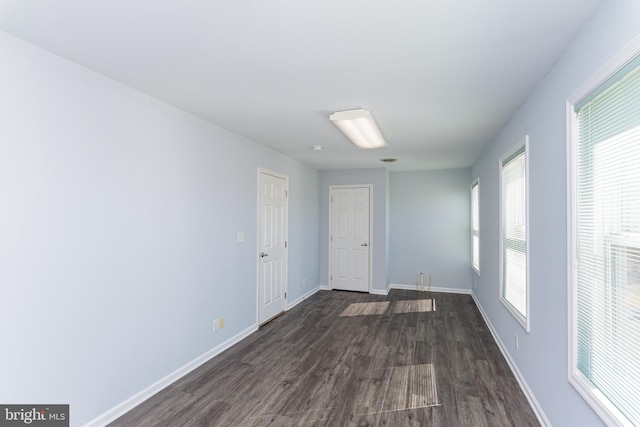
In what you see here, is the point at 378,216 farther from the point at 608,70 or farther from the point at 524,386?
the point at 608,70

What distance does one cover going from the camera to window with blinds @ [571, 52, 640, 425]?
4.29ft

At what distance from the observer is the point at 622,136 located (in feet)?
4.50

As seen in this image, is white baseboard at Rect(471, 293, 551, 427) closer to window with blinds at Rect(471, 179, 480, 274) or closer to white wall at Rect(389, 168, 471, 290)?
window with blinds at Rect(471, 179, 480, 274)

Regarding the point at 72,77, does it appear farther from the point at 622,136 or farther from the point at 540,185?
the point at 540,185

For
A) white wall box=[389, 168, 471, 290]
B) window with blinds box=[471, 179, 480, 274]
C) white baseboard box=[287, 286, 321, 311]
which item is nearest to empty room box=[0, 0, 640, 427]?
white baseboard box=[287, 286, 321, 311]

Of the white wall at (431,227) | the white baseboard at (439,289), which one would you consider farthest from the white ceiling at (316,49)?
the white baseboard at (439,289)

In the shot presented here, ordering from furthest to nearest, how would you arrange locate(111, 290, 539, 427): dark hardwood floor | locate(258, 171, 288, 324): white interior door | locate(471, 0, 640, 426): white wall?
1. locate(258, 171, 288, 324): white interior door
2. locate(111, 290, 539, 427): dark hardwood floor
3. locate(471, 0, 640, 426): white wall

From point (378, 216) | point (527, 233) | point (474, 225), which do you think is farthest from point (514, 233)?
point (378, 216)

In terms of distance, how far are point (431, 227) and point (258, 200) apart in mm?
3677

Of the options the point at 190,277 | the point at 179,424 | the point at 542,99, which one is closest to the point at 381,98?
the point at 542,99

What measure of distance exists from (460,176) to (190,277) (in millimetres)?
5131

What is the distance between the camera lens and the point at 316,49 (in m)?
1.88

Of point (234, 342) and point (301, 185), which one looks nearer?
point (234, 342)

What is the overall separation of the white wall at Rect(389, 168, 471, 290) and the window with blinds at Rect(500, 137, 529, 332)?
9.18 ft
